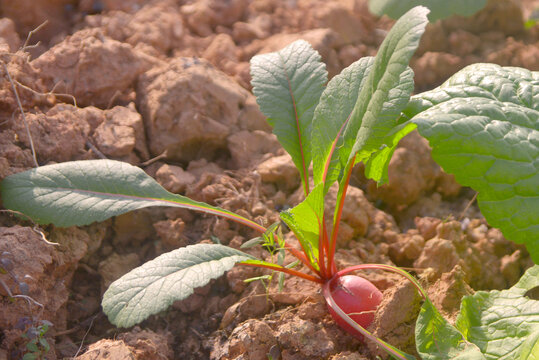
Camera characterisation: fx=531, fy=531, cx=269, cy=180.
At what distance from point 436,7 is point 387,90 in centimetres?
147

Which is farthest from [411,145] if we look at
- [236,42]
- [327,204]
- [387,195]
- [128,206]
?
[128,206]

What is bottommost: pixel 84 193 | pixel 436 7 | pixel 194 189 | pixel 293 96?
pixel 194 189

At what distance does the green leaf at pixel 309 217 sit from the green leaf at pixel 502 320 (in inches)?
20.7

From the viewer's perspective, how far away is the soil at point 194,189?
5.68 ft

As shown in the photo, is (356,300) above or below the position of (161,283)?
below

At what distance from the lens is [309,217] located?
1643 mm

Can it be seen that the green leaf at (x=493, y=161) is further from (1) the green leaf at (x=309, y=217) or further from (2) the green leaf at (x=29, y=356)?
(2) the green leaf at (x=29, y=356)

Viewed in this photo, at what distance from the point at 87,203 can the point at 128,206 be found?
141 millimetres

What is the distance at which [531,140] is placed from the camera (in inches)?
60.8

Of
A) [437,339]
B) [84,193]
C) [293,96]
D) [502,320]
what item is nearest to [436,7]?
[293,96]

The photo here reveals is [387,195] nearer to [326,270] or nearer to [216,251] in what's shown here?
[326,270]

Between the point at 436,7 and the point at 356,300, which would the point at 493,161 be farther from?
the point at 436,7

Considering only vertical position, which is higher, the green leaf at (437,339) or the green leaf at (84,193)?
the green leaf at (84,193)

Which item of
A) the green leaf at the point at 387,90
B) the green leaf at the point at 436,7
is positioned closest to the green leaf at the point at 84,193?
the green leaf at the point at 387,90
